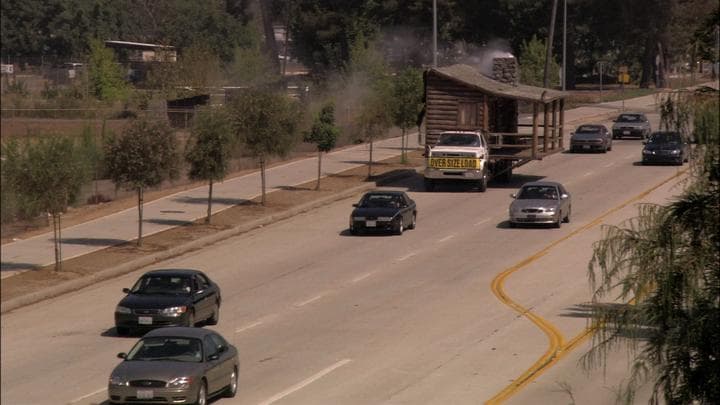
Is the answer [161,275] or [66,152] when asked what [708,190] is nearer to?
[161,275]

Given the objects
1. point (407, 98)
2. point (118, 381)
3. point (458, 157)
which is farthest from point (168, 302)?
point (407, 98)

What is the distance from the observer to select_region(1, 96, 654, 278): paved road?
35.2 m

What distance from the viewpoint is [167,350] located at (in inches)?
782

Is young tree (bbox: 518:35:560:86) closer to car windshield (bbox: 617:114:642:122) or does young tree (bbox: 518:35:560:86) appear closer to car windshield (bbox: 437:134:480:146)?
car windshield (bbox: 617:114:642:122)

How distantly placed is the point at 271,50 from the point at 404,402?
91458 mm

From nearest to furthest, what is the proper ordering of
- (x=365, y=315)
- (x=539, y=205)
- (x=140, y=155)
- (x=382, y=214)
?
(x=365, y=315) → (x=140, y=155) → (x=382, y=214) → (x=539, y=205)

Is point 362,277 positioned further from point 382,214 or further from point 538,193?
point 538,193

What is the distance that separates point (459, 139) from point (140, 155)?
16.6 meters

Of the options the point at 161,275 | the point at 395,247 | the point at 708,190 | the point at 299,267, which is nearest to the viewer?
the point at 708,190

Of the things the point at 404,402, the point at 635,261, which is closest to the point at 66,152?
the point at 404,402

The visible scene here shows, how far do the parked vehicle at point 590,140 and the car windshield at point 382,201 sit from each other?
24.1 m

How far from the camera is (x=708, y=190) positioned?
10320 millimetres

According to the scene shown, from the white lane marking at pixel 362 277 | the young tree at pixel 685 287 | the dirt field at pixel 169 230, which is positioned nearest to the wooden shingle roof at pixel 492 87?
the dirt field at pixel 169 230

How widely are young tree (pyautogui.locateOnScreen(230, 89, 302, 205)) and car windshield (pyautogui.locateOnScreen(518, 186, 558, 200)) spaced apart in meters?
8.67
